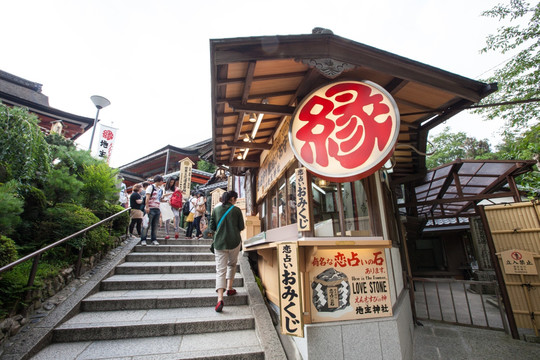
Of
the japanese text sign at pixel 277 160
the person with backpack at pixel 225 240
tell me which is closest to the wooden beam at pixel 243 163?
the japanese text sign at pixel 277 160

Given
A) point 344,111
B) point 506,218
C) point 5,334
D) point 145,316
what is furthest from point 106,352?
point 506,218

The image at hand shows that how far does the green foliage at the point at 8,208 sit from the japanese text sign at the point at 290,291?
17.6 ft

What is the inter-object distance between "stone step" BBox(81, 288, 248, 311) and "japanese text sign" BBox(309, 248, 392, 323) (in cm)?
248

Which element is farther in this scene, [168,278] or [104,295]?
[168,278]

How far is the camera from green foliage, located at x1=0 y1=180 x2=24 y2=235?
4.53 m

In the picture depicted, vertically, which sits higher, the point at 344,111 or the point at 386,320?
the point at 344,111

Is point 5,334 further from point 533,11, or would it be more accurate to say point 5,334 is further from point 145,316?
point 533,11

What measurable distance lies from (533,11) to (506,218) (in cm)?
977

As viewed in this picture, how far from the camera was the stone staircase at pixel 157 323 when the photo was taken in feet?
12.5

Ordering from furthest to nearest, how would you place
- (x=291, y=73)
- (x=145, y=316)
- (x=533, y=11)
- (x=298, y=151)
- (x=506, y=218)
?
(x=533, y=11) → (x=506, y=218) → (x=145, y=316) → (x=291, y=73) → (x=298, y=151)

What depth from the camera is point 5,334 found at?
362cm

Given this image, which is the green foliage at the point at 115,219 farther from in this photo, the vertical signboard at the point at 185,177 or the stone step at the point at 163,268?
the vertical signboard at the point at 185,177

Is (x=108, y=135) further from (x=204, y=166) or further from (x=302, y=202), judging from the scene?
(x=302, y=202)

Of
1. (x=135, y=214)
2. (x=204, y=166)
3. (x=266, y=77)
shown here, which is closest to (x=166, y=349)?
(x=266, y=77)
